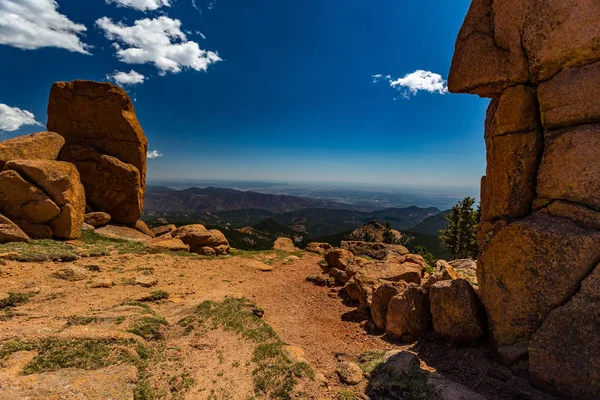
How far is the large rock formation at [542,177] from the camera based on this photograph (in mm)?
9477

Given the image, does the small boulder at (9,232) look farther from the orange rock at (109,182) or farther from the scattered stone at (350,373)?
the scattered stone at (350,373)

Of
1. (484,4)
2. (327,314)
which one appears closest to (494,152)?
(484,4)

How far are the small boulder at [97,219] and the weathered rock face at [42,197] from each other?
487cm

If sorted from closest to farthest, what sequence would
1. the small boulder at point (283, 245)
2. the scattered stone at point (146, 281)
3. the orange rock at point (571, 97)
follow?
the orange rock at point (571, 97) → the scattered stone at point (146, 281) → the small boulder at point (283, 245)

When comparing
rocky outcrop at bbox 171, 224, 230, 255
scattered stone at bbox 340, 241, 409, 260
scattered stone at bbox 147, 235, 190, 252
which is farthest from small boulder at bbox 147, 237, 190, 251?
scattered stone at bbox 340, 241, 409, 260

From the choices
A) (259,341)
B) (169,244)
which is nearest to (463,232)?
(259,341)

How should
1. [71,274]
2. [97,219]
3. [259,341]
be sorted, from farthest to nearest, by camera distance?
[97,219] → [71,274] → [259,341]

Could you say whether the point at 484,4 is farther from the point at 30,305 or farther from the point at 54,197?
the point at 54,197

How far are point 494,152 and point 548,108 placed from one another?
2.39m

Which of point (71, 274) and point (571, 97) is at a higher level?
point (571, 97)

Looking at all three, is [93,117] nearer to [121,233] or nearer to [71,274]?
[121,233]

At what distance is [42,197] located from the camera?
27.4 metres

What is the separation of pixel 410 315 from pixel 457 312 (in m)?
2.43

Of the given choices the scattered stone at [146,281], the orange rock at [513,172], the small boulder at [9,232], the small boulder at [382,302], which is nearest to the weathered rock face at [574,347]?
the orange rock at [513,172]
